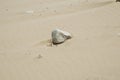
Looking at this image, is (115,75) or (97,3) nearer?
(115,75)

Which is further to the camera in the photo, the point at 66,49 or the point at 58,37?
the point at 58,37

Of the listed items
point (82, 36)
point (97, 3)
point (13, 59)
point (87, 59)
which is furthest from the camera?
point (97, 3)

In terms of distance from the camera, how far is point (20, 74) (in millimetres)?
6316

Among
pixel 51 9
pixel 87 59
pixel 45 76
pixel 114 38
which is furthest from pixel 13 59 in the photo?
pixel 51 9

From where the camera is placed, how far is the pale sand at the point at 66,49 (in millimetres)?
6000

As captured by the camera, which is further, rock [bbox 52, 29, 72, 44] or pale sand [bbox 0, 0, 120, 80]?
rock [bbox 52, 29, 72, 44]

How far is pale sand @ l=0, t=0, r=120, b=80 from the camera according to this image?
6.00m

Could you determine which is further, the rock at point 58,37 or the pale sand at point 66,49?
the rock at point 58,37

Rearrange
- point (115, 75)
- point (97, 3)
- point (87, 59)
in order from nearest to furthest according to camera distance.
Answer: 1. point (115, 75)
2. point (87, 59)
3. point (97, 3)

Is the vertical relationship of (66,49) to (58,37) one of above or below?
below

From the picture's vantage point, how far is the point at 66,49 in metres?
7.40

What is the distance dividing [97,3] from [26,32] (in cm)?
531

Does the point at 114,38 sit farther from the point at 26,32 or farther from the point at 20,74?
the point at 26,32

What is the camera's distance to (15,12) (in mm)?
14922
